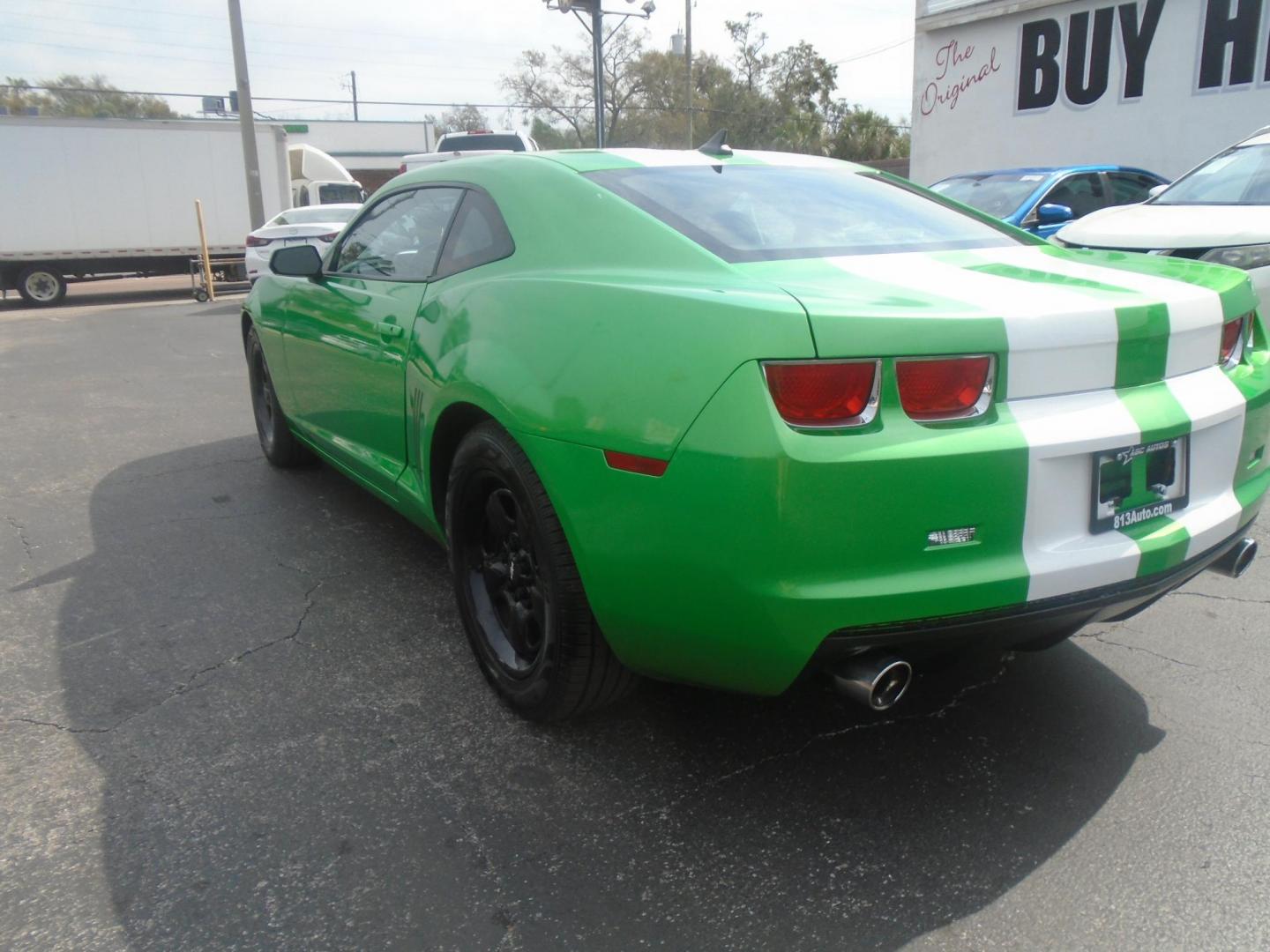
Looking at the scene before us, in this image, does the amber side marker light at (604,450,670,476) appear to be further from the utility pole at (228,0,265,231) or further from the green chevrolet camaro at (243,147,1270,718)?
the utility pole at (228,0,265,231)

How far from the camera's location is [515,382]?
2525 millimetres

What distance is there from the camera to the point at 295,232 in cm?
1466

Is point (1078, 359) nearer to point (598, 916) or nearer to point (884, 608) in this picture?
point (884, 608)

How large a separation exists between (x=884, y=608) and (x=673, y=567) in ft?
1.40

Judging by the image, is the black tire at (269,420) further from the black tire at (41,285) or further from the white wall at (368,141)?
the white wall at (368,141)

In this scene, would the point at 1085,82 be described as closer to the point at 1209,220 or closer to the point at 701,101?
the point at 1209,220

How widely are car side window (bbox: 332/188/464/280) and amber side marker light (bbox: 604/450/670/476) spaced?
1.35 meters

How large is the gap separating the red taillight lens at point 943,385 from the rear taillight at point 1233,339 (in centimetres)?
86

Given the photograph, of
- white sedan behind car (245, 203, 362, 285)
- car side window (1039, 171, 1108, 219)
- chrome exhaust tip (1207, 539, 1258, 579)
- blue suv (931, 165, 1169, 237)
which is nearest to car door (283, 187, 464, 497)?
chrome exhaust tip (1207, 539, 1258, 579)

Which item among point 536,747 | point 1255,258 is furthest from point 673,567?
point 1255,258

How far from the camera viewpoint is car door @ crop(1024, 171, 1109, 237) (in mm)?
8922

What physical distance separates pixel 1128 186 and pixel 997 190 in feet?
5.82

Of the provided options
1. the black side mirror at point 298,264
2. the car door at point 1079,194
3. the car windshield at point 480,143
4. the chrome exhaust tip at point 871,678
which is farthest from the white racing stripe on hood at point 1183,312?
the car windshield at point 480,143

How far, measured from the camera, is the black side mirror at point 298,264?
13.6 feet
